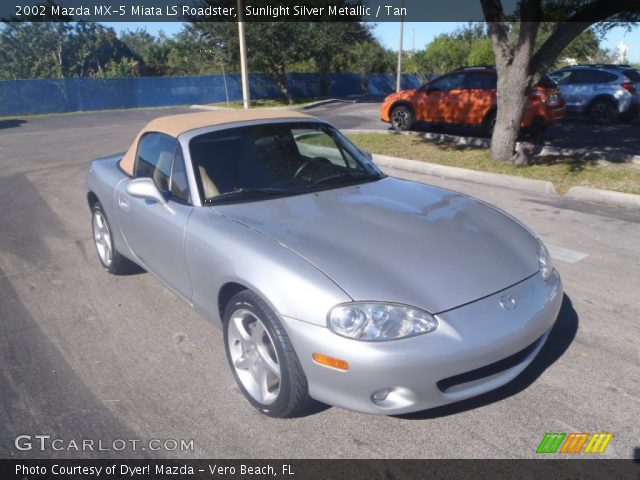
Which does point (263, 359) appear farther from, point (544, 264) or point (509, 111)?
point (509, 111)

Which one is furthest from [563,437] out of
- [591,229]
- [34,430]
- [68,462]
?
[591,229]

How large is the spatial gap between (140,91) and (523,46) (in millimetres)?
29946

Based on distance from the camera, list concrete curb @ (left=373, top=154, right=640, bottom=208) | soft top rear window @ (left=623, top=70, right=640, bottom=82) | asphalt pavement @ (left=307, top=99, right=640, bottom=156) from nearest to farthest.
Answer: concrete curb @ (left=373, top=154, right=640, bottom=208) → asphalt pavement @ (left=307, top=99, right=640, bottom=156) → soft top rear window @ (left=623, top=70, right=640, bottom=82)

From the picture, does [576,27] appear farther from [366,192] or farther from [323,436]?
[323,436]

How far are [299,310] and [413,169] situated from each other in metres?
7.60

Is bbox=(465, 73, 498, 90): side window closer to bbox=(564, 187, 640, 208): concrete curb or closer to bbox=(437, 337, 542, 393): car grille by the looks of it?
bbox=(564, 187, 640, 208): concrete curb

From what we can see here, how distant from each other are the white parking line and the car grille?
8.41 feet

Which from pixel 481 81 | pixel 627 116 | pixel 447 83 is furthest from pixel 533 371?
pixel 627 116

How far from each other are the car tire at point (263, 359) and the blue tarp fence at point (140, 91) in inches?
1137

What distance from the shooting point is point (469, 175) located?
28.7 feet

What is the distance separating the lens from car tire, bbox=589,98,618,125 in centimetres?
A: 1437

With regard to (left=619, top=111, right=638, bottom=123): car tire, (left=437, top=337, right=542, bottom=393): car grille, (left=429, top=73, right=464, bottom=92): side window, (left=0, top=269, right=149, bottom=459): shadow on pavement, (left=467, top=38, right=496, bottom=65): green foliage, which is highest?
(left=467, top=38, right=496, bottom=65): green foliage

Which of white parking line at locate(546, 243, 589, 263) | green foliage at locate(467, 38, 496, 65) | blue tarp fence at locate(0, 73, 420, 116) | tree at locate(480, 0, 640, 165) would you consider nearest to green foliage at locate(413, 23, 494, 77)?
green foliage at locate(467, 38, 496, 65)

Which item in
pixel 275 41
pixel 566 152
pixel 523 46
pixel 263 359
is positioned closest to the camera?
pixel 263 359
